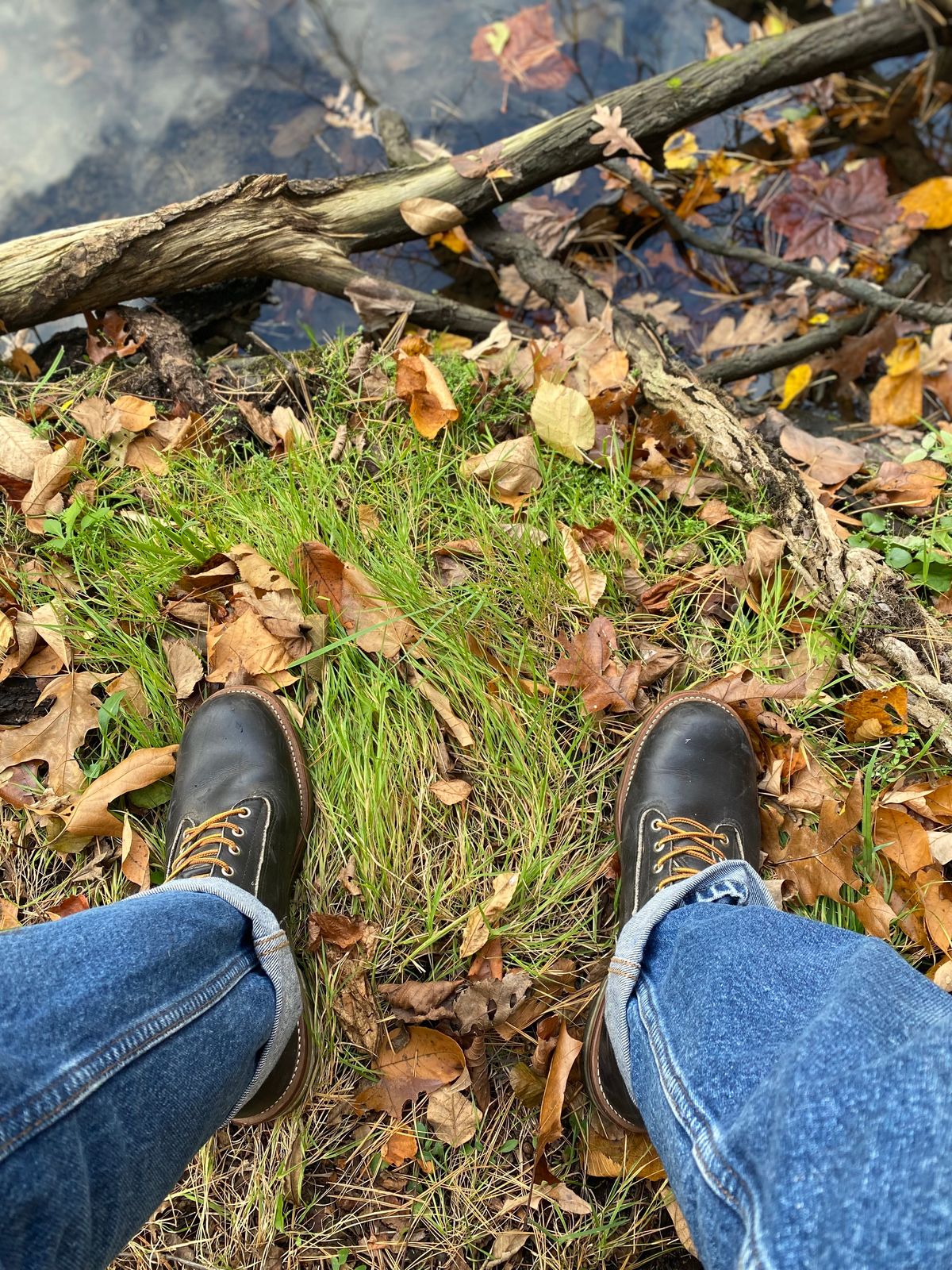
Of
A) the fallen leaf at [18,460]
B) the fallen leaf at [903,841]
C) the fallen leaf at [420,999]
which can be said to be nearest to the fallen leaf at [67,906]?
the fallen leaf at [420,999]

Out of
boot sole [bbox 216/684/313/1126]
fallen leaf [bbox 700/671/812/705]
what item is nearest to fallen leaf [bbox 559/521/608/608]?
fallen leaf [bbox 700/671/812/705]

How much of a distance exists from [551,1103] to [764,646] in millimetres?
1042

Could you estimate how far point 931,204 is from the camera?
2627 mm

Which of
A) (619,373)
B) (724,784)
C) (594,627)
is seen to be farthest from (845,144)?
(724,784)

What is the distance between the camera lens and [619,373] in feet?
6.57

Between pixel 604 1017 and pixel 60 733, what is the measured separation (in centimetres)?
127

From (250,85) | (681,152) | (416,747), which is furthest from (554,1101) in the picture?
(250,85)

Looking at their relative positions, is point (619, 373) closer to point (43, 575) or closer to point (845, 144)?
point (43, 575)

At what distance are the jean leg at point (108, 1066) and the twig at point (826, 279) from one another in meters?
2.33

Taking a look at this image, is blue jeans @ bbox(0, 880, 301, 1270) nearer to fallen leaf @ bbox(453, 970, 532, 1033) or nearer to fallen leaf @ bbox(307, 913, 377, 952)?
fallen leaf @ bbox(307, 913, 377, 952)

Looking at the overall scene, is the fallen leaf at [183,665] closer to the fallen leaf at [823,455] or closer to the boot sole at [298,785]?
the boot sole at [298,785]

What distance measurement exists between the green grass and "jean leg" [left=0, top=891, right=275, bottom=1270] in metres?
0.37

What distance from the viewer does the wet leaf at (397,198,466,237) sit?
2.20 meters

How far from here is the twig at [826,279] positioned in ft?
7.47
